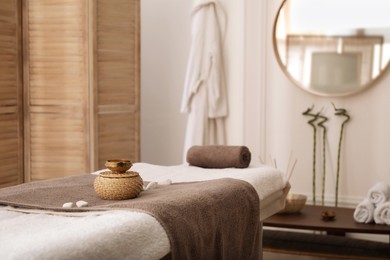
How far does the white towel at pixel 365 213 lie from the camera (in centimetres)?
340

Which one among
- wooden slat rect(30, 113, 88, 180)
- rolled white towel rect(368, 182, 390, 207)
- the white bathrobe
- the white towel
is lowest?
the white towel

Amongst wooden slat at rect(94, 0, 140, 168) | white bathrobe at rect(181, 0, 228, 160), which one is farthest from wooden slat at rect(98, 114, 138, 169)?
white bathrobe at rect(181, 0, 228, 160)

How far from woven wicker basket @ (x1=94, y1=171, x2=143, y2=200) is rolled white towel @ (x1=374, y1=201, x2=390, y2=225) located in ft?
6.19

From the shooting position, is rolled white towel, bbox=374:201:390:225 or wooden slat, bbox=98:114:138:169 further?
wooden slat, bbox=98:114:138:169

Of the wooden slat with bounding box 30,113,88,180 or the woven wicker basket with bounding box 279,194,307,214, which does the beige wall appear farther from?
the wooden slat with bounding box 30,113,88,180

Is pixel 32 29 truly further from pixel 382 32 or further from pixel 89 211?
pixel 89 211

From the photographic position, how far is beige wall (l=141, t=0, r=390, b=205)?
417 cm

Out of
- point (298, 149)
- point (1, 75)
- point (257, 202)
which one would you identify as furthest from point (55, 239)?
point (298, 149)

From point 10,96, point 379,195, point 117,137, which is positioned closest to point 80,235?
point 379,195

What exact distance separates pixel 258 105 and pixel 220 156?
181cm

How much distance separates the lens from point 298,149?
4.36 m

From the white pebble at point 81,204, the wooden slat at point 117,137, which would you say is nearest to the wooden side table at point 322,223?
the wooden slat at point 117,137

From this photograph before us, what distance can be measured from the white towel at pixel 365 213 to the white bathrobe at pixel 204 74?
4.68 feet

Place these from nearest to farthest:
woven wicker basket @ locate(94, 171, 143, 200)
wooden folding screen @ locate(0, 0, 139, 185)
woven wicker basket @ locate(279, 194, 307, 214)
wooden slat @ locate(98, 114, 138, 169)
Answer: woven wicker basket @ locate(94, 171, 143, 200), woven wicker basket @ locate(279, 194, 307, 214), wooden folding screen @ locate(0, 0, 139, 185), wooden slat @ locate(98, 114, 138, 169)
